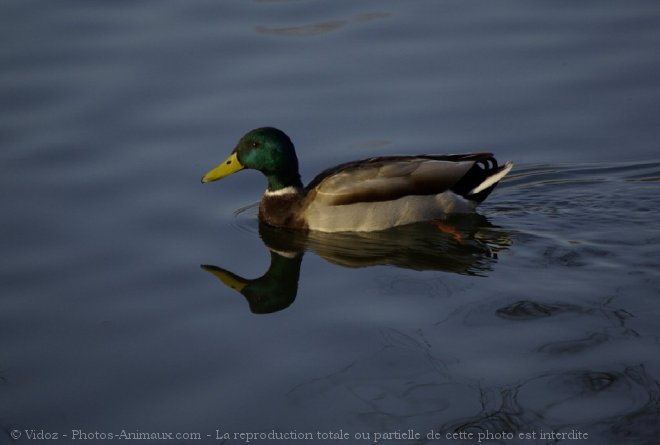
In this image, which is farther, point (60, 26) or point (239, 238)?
point (60, 26)

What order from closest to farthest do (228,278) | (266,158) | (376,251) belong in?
(228,278) < (376,251) < (266,158)

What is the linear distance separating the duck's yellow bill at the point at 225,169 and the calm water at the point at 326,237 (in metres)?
0.29

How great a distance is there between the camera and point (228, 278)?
29.3 ft

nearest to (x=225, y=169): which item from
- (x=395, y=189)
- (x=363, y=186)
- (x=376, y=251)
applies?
(x=363, y=186)

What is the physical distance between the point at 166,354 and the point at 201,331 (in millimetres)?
398

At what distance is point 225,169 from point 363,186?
1.26 meters

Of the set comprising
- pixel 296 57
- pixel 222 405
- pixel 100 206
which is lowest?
pixel 222 405

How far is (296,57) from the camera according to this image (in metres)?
12.6

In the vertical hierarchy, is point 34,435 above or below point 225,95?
below

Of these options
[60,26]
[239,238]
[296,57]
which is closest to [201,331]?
[239,238]

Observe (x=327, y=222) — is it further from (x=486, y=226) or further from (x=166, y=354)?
(x=166, y=354)

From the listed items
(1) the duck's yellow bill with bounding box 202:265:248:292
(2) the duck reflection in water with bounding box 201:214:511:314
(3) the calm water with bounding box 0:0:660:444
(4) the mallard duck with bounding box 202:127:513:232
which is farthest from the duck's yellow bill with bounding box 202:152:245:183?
(1) the duck's yellow bill with bounding box 202:265:248:292

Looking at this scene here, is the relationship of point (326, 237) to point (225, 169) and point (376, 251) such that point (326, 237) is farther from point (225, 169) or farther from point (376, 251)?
point (225, 169)

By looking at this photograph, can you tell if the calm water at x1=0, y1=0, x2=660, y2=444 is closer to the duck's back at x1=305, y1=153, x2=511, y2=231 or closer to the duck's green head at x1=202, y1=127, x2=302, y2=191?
the duck's back at x1=305, y1=153, x2=511, y2=231
